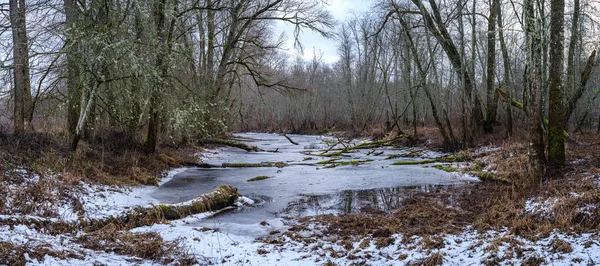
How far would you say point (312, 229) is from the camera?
6.95 m

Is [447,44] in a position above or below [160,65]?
above

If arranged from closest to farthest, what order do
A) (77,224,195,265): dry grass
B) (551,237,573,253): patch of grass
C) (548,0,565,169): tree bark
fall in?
1. (551,237,573,253): patch of grass
2. (77,224,195,265): dry grass
3. (548,0,565,169): tree bark

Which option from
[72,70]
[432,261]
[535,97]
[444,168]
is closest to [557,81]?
[535,97]

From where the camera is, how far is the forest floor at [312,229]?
500 cm

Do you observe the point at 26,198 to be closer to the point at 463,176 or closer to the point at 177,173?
the point at 177,173

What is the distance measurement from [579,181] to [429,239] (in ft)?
13.4

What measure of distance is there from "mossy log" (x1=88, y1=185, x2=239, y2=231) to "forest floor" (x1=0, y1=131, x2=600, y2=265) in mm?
175

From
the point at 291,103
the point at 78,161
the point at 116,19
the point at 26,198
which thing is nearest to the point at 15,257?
the point at 26,198

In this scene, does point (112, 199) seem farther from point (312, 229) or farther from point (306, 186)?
point (306, 186)

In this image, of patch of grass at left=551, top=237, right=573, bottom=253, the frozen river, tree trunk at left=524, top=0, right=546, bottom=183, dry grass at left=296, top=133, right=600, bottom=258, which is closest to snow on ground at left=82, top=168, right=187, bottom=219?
the frozen river

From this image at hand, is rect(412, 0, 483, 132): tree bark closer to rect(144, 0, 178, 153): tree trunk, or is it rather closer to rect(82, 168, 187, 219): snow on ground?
rect(144, 0, 178, 153): tree trunk

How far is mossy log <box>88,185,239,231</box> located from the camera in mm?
6691

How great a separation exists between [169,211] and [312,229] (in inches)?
109

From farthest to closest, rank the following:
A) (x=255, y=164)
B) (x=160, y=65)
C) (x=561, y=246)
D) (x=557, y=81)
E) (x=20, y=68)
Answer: (x=255, y=164), (x=160, y=65), (x=20, y=68), (x=557, y=81), (x=561, y=246)
